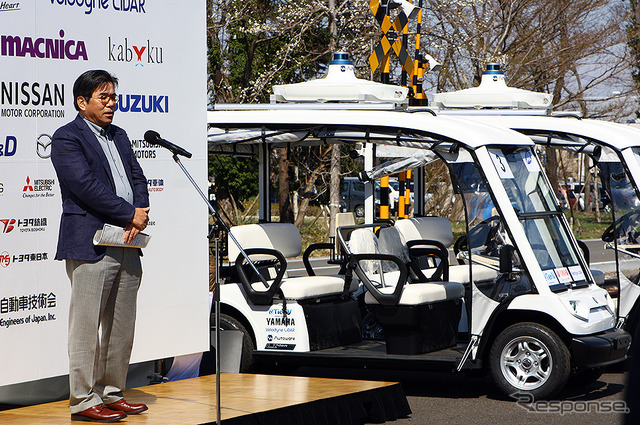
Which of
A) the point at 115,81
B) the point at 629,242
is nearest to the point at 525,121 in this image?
the point at 629,242

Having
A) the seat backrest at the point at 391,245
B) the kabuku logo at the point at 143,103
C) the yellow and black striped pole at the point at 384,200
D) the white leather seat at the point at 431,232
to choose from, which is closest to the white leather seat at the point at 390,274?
the seat backrest at the point at 391,245

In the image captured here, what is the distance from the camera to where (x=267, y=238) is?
951 centimetres

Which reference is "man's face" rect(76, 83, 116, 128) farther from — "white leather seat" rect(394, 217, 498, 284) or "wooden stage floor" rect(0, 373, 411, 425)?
"white leather seat" rect(394, 217, 498, 284)

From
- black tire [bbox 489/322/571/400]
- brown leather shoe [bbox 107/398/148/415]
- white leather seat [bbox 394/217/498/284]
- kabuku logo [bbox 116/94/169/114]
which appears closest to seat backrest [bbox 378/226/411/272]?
white leather seat [bbox 394/217/498/284]

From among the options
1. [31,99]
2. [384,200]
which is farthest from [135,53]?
[384,200]

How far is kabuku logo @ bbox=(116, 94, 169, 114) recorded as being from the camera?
662cm

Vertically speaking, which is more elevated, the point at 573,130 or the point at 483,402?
the point at 573,130

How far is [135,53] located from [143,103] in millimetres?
341

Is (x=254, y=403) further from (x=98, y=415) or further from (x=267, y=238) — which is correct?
(x=267, y=238)

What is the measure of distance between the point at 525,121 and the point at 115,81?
5519 mm

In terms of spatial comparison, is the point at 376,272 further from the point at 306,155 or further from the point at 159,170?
the point at 306,155

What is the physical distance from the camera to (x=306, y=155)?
89.2 ft

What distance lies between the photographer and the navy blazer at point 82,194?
17.9 feet

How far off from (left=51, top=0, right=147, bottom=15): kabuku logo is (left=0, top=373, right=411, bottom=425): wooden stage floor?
2.54 meters
